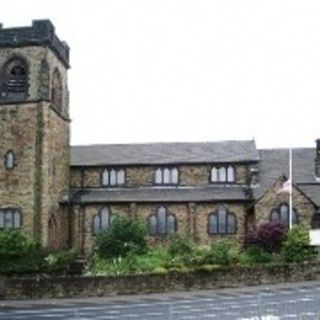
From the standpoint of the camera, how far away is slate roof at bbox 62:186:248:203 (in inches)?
2279

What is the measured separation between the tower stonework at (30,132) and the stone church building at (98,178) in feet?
0.24

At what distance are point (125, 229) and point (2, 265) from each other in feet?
32.9

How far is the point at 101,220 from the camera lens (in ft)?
193

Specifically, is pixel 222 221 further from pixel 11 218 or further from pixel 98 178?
pixel 11 218

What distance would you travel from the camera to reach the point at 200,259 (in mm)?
45250

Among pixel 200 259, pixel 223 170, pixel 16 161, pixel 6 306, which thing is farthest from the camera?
pixel 223 170

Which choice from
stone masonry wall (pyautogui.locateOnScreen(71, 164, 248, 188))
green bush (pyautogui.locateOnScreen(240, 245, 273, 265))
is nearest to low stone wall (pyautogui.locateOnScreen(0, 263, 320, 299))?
green bush (pyautogui.locateOnScreen(240, 245, 273, 265))

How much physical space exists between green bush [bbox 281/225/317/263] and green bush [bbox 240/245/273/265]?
3.34ft

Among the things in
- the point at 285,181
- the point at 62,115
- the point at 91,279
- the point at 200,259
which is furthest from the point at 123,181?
the point at 91,279

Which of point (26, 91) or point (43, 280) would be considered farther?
point (26, 91)

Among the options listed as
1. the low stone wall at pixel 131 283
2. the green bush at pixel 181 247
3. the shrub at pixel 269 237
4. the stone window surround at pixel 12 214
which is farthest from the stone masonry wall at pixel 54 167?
the shrub at pixel 269 237

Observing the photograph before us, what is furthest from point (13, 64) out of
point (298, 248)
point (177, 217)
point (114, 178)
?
point (298, 248)

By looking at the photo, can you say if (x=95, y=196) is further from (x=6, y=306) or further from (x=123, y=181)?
(x=6, y=306)

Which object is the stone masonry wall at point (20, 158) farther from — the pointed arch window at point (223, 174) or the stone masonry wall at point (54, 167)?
the pointed arch window at point (223, 174)
